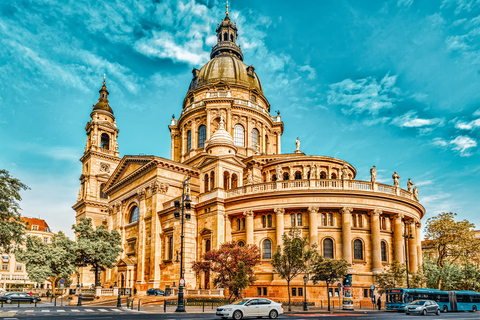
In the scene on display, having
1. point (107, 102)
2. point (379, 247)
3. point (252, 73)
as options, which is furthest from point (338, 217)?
point (107, 102)

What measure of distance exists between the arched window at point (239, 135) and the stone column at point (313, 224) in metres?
26.8

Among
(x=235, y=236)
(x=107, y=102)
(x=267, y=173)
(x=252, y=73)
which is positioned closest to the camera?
(x=235, y=236)

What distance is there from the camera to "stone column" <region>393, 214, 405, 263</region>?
43.1 m

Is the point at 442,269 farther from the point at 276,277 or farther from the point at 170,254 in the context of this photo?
the point at 170,254

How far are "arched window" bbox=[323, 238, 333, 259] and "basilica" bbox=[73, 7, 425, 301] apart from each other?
0.32 feet

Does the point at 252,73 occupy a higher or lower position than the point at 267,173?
higher

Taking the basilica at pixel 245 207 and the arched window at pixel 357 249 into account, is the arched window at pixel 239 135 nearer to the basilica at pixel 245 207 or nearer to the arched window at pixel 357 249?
the basilica at pixel 245 207

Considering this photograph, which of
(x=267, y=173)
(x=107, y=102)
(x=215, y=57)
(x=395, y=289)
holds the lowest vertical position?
(x=395, y=289)

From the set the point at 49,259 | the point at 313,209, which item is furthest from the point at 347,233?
the point at 49,259

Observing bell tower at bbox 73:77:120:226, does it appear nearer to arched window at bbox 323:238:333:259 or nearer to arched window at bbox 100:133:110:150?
arched window at bbox 100:133:110:150

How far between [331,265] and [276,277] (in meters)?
7.64

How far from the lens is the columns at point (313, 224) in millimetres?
41719

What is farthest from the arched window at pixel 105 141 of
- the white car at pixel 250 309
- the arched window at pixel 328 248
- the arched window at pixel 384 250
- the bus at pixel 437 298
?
the white car at pixel 250 309

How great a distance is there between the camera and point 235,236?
4616cm
